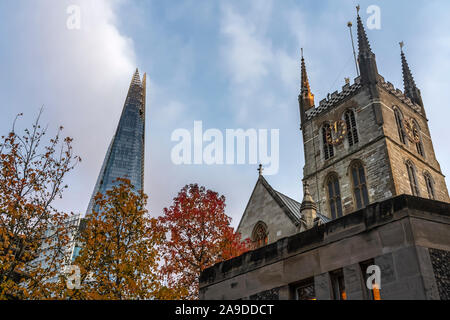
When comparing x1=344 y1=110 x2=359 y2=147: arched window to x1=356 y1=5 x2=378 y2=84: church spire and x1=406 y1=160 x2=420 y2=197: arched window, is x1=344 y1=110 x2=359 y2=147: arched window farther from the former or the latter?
x1=406 y1=160 x2=420 y2=197: arched window

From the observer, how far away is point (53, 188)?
57.6 ft

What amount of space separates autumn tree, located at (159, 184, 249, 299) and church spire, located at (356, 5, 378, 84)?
2052 cm

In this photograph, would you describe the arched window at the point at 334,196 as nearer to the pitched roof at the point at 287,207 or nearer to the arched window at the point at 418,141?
the pitched roof at the point at 287,207

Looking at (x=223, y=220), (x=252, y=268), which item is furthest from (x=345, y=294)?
(x=223, y=220)

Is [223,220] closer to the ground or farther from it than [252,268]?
farther from it

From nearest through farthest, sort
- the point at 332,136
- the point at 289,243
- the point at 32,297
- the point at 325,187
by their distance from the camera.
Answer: the point at 289,243 < the point at 32,297 < the point at 325,187 < the point at 332,136

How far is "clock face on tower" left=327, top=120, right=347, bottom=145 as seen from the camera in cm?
4406

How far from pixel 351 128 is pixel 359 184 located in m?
6.67

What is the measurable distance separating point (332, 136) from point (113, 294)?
31.6 meters

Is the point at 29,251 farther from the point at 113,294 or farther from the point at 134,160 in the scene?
the point at 134,160

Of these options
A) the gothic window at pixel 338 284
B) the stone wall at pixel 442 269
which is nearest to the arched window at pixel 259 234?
the gothic window at pixel 338 284

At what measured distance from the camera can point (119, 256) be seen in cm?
2044

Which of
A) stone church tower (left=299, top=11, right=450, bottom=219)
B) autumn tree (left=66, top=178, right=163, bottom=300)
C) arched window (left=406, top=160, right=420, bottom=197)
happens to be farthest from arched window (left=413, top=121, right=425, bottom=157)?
autumn tree (left=66, top=178, right=163, bottom=300)

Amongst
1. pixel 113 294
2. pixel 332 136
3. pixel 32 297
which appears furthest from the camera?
pixel 332 136
